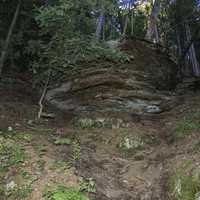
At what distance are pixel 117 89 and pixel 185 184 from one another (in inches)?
244

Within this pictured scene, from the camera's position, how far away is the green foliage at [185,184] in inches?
237

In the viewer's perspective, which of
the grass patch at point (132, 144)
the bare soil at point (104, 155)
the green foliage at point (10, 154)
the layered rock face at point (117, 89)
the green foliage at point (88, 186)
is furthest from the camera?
the layered rock face at point (117, 89)

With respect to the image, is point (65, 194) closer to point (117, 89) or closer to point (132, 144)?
point (132, 144)

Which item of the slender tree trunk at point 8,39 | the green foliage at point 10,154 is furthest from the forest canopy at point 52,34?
the green foliage at point 10,154

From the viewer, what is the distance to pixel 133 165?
7.92m

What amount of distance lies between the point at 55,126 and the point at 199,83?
7441 millimetres

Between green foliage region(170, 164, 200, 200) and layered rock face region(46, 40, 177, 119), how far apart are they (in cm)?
453

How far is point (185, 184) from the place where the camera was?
6223 mm

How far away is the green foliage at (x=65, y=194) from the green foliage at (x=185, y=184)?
1.77 meters

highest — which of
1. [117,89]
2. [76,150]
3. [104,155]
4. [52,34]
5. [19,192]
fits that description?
[52,34]

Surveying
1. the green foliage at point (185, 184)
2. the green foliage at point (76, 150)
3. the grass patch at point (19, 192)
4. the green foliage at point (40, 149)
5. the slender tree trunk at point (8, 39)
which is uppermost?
the slender tree trunk at point (8, 39)

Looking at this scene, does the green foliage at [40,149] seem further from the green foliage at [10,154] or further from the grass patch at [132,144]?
the grass patch at [132,144]

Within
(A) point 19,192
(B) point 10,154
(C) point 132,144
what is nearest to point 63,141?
(B) point 10,154

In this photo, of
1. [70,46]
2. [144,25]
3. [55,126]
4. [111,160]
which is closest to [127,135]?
A: [111,160]
